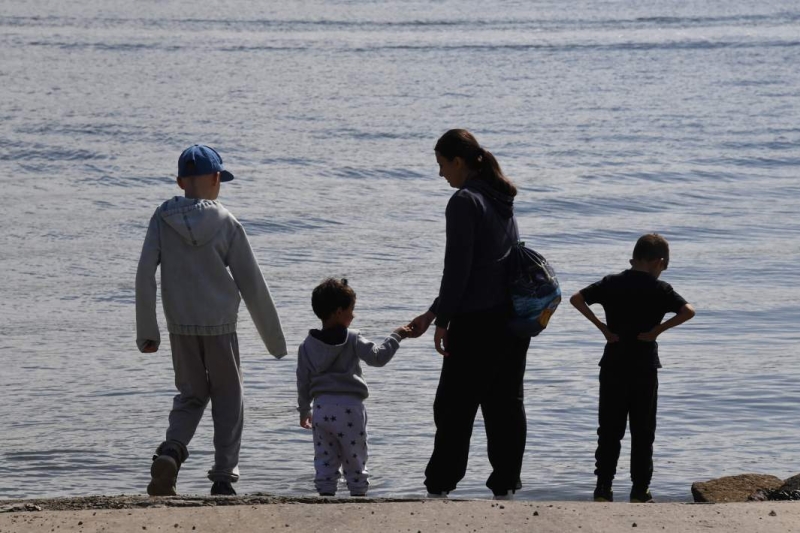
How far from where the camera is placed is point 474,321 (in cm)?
533

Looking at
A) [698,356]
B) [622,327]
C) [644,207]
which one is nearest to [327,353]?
[622,327]

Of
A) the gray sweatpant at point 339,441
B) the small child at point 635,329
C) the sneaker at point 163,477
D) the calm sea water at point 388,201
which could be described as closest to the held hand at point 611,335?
the small child at point 635,329

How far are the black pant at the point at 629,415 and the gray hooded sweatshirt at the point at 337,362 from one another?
1.04 meters

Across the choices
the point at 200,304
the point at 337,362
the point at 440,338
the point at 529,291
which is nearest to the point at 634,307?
the point at 529,291

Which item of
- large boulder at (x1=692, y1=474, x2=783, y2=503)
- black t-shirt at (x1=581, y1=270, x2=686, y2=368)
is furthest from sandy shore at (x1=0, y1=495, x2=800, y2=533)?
large boulder at (x1=692, y1=474, x2=783, y2=503)

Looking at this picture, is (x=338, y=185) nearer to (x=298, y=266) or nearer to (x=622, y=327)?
(x=298, y=266)

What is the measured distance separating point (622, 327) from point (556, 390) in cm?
279

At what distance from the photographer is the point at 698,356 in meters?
9.22

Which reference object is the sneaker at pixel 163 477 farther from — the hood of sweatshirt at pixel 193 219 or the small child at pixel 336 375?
the hood of sweatshirt at pixel 193 219

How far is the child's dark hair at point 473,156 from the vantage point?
5.33m

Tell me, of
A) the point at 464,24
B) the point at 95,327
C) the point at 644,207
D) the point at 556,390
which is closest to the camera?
the point at 556,390

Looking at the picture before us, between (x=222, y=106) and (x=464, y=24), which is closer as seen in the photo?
(x=222, y=106)

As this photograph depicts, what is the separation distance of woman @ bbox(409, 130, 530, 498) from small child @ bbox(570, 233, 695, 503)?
1.48 ft

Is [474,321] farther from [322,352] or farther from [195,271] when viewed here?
[195,271]
